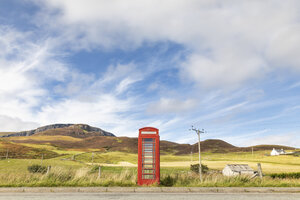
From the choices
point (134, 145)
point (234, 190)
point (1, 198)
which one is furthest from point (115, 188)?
point (134, 145)

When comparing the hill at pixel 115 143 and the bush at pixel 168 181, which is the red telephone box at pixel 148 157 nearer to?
the bush at pixel 168 181

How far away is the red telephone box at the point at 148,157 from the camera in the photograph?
36.9 feet

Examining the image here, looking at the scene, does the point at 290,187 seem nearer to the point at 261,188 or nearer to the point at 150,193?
the point at 261,188

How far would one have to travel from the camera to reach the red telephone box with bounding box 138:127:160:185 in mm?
11250

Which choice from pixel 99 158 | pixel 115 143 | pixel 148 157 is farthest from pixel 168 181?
pixel 115 143

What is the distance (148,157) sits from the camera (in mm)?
11555

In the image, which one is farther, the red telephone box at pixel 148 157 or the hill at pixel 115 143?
the hill at pixel 115 143

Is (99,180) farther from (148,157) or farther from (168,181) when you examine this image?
(168,181)

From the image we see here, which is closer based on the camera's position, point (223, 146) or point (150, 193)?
point (150, 193)

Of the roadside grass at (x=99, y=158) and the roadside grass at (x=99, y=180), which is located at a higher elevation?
the roadside grass at (x=99, y=180)

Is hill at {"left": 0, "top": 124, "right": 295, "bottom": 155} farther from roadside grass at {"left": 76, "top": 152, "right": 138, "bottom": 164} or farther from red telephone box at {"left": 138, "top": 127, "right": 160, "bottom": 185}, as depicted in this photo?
red telephone box at {"left": 138, "top": 127, "right": 160, "bottom": 185}

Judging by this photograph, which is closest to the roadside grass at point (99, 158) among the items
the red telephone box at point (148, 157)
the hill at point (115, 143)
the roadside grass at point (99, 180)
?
the roadside grass at point (99, 180)

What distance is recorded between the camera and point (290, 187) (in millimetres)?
11180

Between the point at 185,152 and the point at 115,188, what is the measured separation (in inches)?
6237
